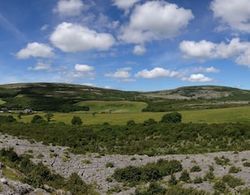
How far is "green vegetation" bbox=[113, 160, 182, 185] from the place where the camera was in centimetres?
3828

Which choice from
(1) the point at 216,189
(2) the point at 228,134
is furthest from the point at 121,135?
(1) the point at 216,189

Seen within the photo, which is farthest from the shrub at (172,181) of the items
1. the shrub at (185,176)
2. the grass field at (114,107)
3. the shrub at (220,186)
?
the grass field at (114,107)

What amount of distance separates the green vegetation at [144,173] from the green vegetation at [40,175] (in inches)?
158

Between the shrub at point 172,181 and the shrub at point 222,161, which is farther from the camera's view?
the shrub at point 222,161

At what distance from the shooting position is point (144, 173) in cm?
3891

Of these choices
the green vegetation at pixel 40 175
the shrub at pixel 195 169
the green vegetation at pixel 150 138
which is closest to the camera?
the green vegetation at pixel 40 175

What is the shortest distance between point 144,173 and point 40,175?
31.2ft

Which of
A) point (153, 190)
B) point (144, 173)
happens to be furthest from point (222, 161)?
point (153, 190)

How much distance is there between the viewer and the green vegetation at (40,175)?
32.7 metres

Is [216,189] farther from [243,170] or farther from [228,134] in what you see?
[228,134]

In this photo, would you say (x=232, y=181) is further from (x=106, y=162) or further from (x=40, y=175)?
(x=40, y=175)

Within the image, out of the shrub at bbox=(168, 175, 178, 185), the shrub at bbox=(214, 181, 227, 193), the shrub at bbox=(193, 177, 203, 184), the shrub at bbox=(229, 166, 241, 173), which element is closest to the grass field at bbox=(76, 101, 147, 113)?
the shrub at bbox=(229, 166, 241, 173)

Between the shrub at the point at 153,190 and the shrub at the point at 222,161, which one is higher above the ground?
the shrub at the point at 222,161

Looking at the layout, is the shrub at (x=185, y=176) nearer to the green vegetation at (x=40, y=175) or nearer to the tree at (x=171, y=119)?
the green vegetation at (x=40, y=175)
